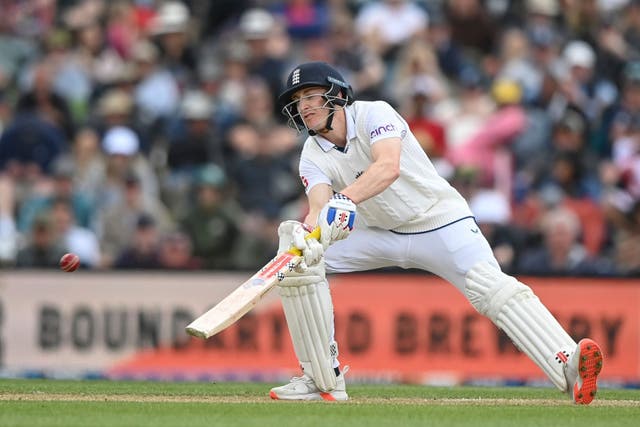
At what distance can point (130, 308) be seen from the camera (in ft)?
40.4

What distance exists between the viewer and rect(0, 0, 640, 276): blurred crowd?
13.4 metres

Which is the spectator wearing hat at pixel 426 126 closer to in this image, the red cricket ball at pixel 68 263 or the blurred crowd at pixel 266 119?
the blurred crowd at pixel 266 119

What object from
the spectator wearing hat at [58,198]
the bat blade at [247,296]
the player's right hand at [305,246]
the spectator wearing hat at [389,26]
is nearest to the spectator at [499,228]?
the spectator wearing hat at [389,26]

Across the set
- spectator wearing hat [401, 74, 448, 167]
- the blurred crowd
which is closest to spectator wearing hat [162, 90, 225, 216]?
the blurred crowd

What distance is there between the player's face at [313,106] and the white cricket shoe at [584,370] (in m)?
2.05

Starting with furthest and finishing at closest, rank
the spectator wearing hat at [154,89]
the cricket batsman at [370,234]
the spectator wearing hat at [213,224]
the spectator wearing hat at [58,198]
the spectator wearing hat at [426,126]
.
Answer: the spectator wearing hat at [154,89]
the spectator wearing hat at [426,126]
the spectator wearing hat at [58,198]
the spectator wearing hat at [213,224]
the cricket batsman at [370,234]

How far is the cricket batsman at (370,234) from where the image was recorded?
8070 millimetres

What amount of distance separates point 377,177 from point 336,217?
372mm

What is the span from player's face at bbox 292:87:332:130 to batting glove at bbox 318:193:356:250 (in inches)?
24.9

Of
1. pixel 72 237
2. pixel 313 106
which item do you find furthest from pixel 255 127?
pixel 313 106

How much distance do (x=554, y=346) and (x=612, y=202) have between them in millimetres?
5929

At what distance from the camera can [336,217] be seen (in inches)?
313

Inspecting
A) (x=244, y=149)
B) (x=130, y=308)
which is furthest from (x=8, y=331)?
(x=244, y=149)

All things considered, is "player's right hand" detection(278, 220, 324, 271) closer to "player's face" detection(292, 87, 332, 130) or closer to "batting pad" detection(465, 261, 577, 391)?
"player's face" detection(292, 87, 332, 130)
